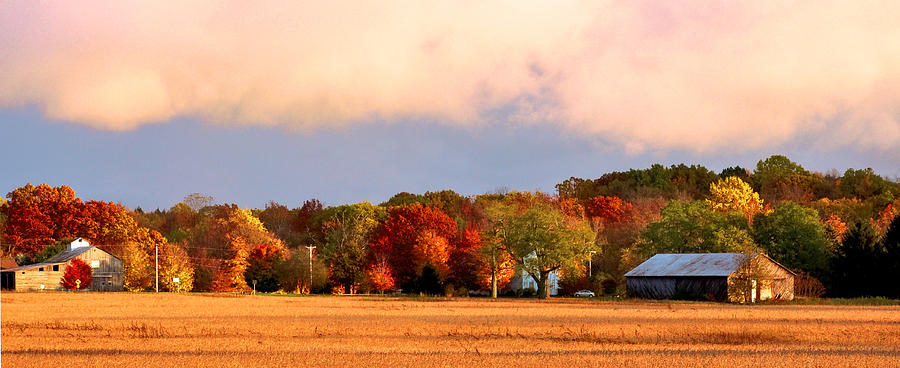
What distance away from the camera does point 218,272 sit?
10750 centimetres

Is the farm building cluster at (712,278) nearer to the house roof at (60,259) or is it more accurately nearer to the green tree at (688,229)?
the green tree at (688,229)

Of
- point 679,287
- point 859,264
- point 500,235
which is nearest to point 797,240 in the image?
point 859,264

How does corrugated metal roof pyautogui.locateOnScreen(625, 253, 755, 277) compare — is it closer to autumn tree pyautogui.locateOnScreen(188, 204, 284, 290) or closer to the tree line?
the tree line

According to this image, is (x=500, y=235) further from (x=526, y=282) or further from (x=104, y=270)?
(x=104, y=270)

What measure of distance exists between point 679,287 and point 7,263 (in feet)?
272

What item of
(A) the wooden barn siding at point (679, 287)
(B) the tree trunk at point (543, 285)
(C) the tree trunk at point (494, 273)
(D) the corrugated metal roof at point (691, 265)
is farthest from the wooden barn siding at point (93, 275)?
(D) the corrugated metal roof at point (691, 265)

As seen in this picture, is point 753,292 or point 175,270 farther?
point 175,270

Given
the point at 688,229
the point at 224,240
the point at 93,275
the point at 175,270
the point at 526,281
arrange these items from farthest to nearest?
1. the point at 224,240
2. the point at 93,275
3. the point at 175,270
4. the point at 526,281
5. the point at 688,229

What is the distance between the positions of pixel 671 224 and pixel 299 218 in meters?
82.5

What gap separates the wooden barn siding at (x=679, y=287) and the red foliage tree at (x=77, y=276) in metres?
65.3

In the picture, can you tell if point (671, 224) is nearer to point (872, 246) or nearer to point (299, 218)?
point (872, 246)

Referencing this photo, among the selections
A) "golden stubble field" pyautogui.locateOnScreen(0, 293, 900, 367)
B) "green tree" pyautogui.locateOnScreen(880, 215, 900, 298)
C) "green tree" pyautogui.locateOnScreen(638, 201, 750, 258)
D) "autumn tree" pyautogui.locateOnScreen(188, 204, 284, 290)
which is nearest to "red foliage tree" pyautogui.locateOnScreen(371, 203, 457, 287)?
"autumn tree" pyautogui.locateOnScreen(188, 204, 284, 290)

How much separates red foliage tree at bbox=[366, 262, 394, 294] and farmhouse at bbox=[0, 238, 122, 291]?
110 ft

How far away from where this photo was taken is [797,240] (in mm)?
81000
